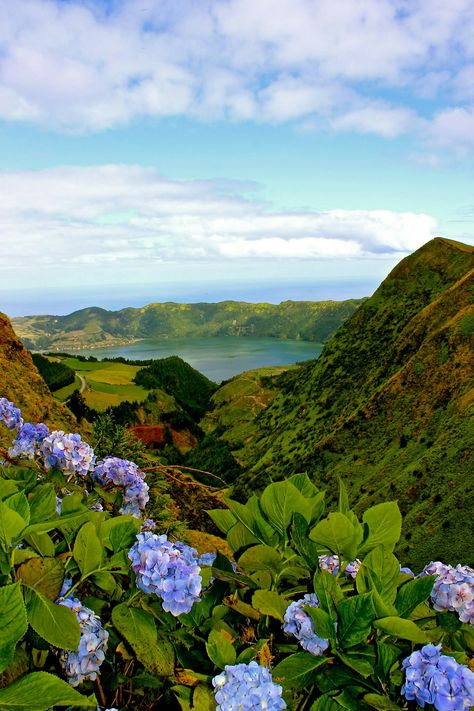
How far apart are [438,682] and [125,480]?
2532 millimetres

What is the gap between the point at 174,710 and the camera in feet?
7.32

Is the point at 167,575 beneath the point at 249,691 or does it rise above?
above

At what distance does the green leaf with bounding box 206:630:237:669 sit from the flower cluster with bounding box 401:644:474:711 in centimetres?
69

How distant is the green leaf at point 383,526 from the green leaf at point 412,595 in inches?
11.7

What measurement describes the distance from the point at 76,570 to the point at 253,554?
89cm

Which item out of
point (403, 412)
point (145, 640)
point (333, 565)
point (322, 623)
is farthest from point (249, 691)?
point (403, 412)

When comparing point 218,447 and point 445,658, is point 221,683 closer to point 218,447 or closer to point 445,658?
point 445,658

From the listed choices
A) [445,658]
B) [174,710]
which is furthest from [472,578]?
[174,710]

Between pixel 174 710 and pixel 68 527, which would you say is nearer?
pixel 174 710

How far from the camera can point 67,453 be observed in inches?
137

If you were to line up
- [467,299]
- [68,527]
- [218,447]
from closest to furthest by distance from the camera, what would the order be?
[68,527] → [467,299] → [218,447]

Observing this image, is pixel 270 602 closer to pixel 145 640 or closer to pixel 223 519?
pixel 145 640

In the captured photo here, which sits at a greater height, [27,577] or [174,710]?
[27,577]

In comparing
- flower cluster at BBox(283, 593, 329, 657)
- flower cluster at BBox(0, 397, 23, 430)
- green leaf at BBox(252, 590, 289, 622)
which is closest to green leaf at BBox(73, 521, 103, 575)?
green leaf at BBox(252, 590, 289, 622)
